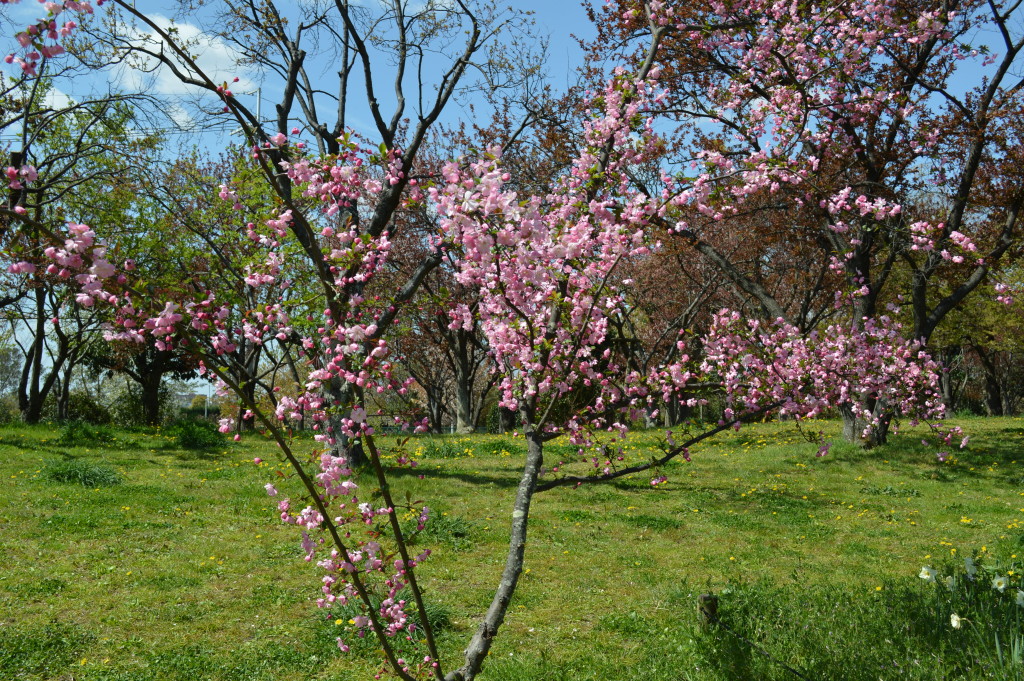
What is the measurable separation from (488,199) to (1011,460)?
13970mm

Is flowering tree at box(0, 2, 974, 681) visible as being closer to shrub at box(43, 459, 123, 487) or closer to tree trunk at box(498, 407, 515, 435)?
shrub at box(43, 459, 123, 487)

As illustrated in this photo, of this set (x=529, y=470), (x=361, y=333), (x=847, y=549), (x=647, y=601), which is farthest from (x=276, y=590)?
(x=847, y=549)

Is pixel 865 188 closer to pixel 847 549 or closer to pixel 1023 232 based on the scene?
pixel 1023 232

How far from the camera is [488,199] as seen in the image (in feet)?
9.59

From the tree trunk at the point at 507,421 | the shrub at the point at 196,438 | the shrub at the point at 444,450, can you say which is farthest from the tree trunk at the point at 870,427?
the shrub at the point at 196,438

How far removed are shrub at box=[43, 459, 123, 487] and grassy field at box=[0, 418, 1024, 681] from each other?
0.03m

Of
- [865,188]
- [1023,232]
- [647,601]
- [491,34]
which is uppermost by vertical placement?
[491,34]

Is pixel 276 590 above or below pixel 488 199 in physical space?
below

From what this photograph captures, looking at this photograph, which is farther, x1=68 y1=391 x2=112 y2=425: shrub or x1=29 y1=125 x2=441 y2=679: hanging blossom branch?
x1=68 y1=391 x2=112 y2=425: shrub

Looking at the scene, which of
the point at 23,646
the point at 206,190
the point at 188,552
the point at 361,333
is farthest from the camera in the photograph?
the point at 206,190

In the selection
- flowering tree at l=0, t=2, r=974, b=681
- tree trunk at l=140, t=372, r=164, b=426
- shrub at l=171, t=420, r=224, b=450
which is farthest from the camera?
tree trunk at l=140, t=372, r=164, b=426

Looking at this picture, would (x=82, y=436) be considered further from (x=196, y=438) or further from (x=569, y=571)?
(x=569, y=571)

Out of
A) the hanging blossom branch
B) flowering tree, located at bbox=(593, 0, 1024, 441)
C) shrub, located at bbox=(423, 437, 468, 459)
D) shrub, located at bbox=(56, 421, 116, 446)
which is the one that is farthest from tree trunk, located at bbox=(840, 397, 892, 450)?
shrub, located at bbox=(56, 421, 116, 446)

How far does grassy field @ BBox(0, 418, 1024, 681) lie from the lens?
15.4 ft
